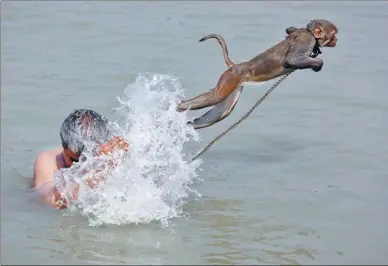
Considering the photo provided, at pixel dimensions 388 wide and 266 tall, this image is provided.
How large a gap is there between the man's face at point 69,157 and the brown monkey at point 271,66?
1006 millimetres

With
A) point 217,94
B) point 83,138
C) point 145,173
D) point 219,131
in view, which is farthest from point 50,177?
point 219,131

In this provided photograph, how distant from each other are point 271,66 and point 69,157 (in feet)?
5.74

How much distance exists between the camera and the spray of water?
622 cm

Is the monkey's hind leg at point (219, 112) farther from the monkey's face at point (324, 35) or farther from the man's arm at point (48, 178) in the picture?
the man's arm at point (48, 178)

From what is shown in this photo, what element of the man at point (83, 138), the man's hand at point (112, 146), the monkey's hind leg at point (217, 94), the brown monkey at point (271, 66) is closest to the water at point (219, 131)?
the monkey's hind leg at point (217, 94)

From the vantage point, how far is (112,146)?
5.91m

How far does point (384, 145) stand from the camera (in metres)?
7.84

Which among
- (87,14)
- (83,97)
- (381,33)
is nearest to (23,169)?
(83,97)

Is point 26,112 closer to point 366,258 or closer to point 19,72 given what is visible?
point 19,72

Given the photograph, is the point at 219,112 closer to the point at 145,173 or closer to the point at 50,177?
the point at 145,173

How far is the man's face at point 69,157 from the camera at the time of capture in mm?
5926

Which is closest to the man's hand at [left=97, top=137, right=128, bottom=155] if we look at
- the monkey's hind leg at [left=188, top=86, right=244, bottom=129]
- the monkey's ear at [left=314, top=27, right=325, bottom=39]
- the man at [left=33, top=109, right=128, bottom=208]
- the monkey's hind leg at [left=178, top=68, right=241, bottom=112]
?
the man at [left=33, top=109, right=128, bottom=208]

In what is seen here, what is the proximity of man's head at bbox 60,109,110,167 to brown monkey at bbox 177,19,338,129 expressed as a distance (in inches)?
35.4

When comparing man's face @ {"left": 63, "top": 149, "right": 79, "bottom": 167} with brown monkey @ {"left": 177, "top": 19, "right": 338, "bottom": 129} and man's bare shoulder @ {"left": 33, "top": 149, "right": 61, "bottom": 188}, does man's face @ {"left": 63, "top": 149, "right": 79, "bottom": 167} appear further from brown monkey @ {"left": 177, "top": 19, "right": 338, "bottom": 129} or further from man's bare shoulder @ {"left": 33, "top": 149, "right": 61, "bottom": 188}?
brown monkey @ {"left": 177, "top": 19, "right": 338, "bottom": 129}
